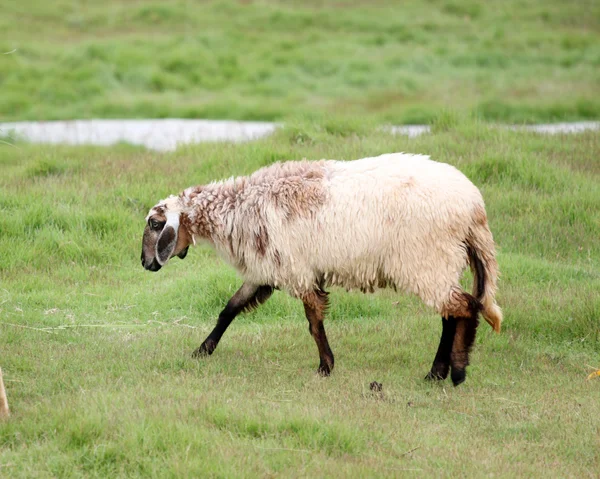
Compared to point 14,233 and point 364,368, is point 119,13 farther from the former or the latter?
point 364,368

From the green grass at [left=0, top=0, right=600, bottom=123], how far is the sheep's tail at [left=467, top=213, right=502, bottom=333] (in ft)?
26.7

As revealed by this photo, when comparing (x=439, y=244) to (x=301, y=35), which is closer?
(x=439, y=244)

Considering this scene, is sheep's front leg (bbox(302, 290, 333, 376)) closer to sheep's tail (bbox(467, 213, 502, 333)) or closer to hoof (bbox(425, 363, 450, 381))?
hoof (bbox(425, 363, 450, 381))

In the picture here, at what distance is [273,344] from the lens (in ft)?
24.9

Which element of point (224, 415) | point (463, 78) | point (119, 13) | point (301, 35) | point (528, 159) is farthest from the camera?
point (119, 13)

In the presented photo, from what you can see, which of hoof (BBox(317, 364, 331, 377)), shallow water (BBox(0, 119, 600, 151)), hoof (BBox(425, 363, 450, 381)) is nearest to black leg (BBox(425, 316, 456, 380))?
A: hoof (BBox(425, 363, 450, 381))

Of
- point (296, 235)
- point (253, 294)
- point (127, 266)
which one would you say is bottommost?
point (127, 266)

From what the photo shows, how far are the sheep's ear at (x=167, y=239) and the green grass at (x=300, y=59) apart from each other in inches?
310

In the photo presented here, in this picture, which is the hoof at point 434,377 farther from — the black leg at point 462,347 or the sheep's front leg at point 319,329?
the sheep's front leg at point 319,329

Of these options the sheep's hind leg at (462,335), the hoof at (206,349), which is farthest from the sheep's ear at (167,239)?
the sheep's hind leg at (462,335)

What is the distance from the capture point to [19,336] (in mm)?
7555

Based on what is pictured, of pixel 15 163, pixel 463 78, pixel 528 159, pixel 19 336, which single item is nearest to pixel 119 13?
pixel 463 78

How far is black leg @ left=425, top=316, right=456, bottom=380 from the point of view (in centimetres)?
696

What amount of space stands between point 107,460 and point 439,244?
9.48 ft
